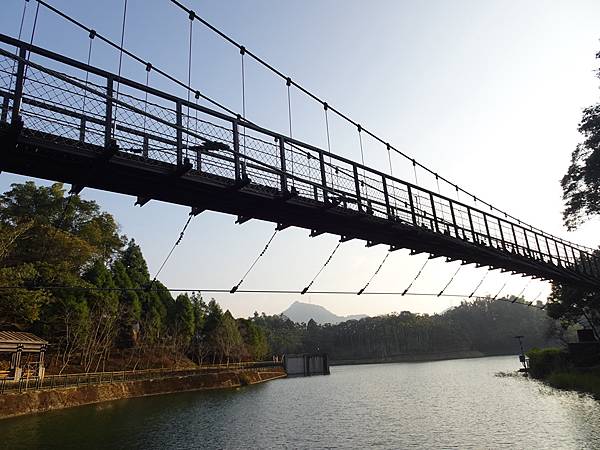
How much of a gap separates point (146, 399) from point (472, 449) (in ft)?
96.7

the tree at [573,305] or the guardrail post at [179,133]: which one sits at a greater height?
the guardrail post at [179,133]

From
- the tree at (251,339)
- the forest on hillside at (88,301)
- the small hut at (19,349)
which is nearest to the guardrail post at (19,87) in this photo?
the forest on hillside at (88,301)

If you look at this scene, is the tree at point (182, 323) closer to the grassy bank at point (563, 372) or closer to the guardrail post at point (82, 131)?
the grassy bank at point (563, 372)

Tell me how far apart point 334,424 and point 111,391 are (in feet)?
74.2

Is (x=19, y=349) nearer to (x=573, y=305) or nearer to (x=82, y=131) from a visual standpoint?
(x=82, y=131)

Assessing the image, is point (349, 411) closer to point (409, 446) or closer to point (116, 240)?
point (409, 446)

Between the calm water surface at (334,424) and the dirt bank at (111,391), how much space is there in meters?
1.71

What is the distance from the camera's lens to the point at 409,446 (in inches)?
677

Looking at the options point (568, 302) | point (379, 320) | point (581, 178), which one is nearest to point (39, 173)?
point (581, 178)

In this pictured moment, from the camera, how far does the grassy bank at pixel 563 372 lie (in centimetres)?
2983

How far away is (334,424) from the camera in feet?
76.5

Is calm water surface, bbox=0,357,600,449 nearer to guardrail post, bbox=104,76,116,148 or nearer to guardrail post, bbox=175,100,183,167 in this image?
guardrail post, bbox=175,100,183,167

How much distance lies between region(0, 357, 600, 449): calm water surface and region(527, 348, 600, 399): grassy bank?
164 cm

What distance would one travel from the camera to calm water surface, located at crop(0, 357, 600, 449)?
60.0ft
